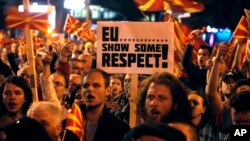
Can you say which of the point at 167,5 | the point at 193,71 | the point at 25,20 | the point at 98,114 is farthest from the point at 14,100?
the point at 167,5

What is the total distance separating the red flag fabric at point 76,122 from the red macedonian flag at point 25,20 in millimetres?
3031

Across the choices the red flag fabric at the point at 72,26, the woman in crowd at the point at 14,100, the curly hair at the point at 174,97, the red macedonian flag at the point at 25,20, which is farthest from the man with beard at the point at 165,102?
the red flag fabric at the point at 72,26

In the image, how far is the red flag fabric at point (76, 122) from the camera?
6.21m

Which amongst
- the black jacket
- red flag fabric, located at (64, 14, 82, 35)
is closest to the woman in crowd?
the black jacket

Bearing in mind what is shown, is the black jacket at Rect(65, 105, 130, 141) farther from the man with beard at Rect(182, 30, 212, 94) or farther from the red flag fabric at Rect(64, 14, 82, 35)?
the red flag fabric at Rect(64, 14, 82, 35)

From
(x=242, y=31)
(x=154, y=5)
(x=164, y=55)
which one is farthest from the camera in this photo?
(x=242, y=31)

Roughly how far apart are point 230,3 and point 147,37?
31787 mm

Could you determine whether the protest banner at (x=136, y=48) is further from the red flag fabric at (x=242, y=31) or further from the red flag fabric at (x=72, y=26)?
the red flag fabric at (x=72, y=26)

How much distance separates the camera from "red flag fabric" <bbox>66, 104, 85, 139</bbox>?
20.4ft

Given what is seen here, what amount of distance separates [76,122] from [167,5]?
15.5ft

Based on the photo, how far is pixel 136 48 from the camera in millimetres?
8000

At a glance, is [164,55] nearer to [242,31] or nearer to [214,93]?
[214,93]

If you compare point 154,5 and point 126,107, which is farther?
point 154,5

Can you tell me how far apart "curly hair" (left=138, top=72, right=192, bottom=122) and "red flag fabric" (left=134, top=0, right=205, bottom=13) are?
184 inches
